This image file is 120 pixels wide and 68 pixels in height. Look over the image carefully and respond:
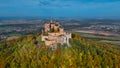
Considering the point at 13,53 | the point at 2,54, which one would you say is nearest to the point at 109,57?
the point at 13,53

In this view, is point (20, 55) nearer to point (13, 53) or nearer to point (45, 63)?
point (13, 53)

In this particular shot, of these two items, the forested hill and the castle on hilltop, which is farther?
the castle on hilltop

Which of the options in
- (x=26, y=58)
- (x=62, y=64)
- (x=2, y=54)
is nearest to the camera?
(x=62, y=64)

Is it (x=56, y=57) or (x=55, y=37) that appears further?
(x=55, y=37)

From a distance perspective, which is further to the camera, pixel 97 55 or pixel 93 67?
pixel 97 55

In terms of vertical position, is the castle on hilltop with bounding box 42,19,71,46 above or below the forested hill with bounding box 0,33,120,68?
above

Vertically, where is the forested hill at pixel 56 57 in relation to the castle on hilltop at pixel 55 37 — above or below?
below

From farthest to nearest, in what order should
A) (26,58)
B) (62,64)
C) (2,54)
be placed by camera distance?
(2,54), (26,58), (62,64)

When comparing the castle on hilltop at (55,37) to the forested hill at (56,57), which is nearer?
the forested hill at (56,57)

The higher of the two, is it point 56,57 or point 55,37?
point 55,37

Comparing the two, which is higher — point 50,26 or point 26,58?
point 50,26
